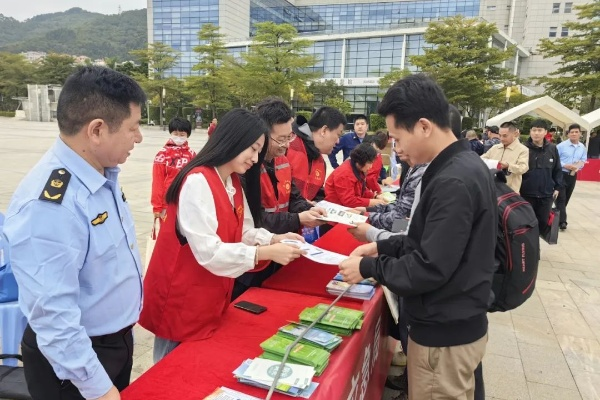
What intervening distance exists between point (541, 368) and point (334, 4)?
6842 centimetres

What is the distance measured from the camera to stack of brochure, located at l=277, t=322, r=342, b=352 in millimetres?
1545

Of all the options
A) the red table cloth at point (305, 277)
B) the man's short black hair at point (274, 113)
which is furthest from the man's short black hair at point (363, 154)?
the man's short black hair at point (274, 113)

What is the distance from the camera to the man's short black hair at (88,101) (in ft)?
3.95

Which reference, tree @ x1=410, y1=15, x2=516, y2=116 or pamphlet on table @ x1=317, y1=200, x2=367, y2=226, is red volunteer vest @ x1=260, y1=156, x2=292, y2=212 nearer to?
pamphlet on table @ x1=317, y1=200, x2=367, y2=226

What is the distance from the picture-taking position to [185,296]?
162 cm

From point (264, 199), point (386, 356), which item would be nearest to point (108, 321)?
point (264, 199)

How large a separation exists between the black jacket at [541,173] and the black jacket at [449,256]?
5.15 meters

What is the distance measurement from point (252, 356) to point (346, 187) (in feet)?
8.38

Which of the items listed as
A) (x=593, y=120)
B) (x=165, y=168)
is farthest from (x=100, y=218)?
(x=593, y=120)

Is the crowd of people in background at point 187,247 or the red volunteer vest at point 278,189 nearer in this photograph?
the crowd of people in background at point 187,247

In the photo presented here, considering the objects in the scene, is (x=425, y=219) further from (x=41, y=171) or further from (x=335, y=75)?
(x=335, y=75)

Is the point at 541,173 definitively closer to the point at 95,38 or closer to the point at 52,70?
the point at 52,70

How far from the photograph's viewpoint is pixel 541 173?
19.6 ft

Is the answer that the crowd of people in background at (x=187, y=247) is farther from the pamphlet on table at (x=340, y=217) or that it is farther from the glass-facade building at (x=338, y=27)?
the glass-facade building at (x=338, y=27)
